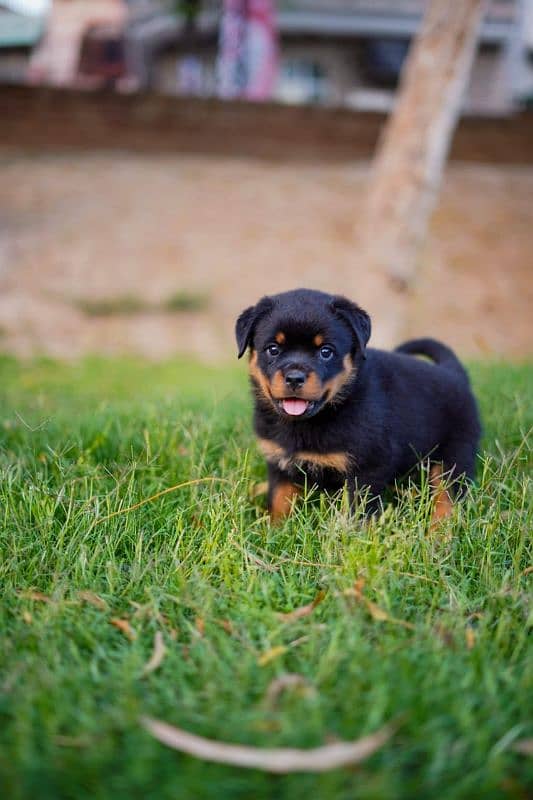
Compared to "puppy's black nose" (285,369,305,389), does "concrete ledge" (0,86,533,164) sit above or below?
above

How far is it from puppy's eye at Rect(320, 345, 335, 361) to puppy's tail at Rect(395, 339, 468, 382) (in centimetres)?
88

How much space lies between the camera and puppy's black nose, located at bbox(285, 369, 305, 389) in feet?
9.38

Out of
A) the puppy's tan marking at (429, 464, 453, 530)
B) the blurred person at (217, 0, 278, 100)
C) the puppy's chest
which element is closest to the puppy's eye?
the puppy's chest

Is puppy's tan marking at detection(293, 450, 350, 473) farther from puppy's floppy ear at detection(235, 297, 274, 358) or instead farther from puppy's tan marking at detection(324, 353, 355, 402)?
puppy's floppy ear at detection(235, 297, 274, 358)

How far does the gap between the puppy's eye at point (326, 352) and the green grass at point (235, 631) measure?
1.95 feet

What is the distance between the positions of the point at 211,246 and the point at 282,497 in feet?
27.1

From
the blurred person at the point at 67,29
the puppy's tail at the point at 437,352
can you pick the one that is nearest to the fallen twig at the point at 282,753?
the puppy's tail at the point at 437,352

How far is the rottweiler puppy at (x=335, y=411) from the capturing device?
118 inches

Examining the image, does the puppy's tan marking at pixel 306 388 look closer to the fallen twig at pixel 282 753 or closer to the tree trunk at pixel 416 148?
the fallen twig at pixel 282 753

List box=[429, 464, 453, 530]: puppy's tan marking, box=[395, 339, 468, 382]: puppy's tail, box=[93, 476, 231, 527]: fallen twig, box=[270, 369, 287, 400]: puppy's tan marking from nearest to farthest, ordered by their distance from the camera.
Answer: box=[93, 476, 231, 527]: fallen twig
box=[429, 464, 453, 530]: puppy's tan marking
box=[270, 369, 287, 400]: puppy's tan marking
box=[395, 339, 468, 382]: puppy's tail

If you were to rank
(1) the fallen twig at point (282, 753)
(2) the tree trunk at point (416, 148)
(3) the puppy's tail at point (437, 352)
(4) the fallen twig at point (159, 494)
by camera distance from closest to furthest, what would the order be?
1. (1) the fallen twig at point (282, 753)
2. (4) the fallen twig at point (159, 494)
3. (3) the puppy's tail at point (437, 352)
4. (2) the tree trunk at point (416, 148)

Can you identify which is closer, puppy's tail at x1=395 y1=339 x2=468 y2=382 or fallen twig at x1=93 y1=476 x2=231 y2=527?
fallen twig at x1=93 y1=476 x2=231 y2=527

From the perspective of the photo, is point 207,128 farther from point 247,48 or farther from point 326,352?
point 326,352

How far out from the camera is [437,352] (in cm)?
399
